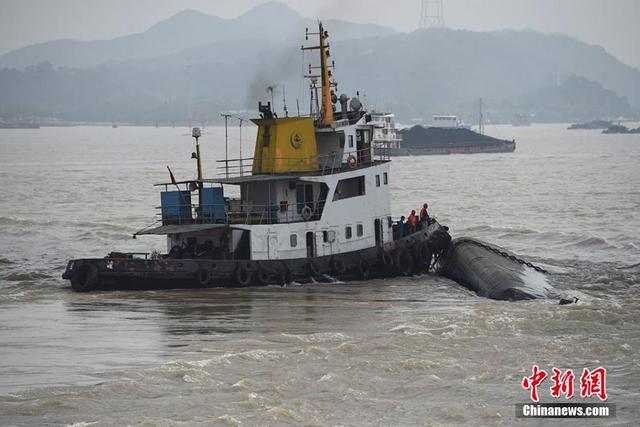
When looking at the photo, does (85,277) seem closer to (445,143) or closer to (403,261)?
(403,261)

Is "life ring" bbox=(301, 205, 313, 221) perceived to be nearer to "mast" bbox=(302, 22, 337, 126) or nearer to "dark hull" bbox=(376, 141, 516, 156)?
"mast" bbox=(302, 22, 337, 126)

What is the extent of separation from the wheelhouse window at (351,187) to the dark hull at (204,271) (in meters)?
1.96

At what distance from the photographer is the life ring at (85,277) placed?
34.1 m

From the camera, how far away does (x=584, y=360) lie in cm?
2575

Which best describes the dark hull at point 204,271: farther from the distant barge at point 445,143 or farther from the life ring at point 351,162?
the distant barge at point 445,143

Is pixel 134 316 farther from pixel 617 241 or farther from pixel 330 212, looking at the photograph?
pixel 617 241

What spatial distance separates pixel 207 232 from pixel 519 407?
51.4ft

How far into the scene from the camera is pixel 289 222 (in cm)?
3600

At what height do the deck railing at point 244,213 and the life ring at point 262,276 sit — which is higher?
the deck railing at point 244,213

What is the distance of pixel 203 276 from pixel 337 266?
4493 millimetres

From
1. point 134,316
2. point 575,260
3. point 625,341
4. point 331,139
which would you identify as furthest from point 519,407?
point 575,260

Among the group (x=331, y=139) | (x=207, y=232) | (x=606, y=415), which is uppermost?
(x=331, y=139)
